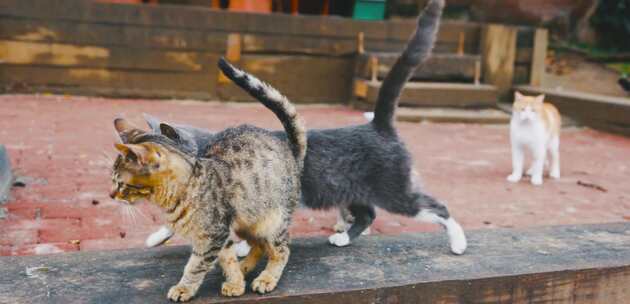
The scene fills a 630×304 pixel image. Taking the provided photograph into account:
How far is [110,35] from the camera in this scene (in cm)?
741

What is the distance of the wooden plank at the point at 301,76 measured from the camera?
7.93 m

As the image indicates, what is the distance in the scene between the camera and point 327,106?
8.25 metres

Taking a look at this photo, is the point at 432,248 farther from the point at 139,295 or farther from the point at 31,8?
the point at 31,8

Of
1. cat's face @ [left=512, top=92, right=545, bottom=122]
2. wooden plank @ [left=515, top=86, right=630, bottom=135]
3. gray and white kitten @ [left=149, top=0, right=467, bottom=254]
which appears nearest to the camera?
gray and white kitten @ [left=149, top=0, right=467, bottom=254]

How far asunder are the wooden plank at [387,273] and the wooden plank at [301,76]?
5563 mm

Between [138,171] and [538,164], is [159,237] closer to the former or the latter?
[138,171]

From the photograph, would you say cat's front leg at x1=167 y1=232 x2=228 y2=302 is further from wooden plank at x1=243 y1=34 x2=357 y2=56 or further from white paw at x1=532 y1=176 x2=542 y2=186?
wooden plank at x1=243 y1=34 x2=357 y2=56

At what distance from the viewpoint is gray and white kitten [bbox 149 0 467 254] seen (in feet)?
7.79

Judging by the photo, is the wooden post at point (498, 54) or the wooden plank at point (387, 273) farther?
the wooden post at point (498, 54)

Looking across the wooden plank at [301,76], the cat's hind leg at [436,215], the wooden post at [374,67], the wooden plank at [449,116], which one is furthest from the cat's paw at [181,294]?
the wooden plank at [301,76]

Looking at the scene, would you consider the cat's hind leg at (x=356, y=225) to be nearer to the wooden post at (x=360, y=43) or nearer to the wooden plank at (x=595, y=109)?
the wooden plank at (x=595, y=109)

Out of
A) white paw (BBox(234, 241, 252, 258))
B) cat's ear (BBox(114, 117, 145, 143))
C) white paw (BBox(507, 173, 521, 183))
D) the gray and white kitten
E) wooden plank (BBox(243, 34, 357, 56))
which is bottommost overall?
white paw (BBox(507, 173, 521, 183))

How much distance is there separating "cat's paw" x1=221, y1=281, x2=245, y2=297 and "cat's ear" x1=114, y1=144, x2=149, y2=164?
53cm

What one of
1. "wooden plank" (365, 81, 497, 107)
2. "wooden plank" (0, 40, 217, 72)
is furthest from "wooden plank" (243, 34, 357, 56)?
"wooden plank" (365, 81, 497, 107)
